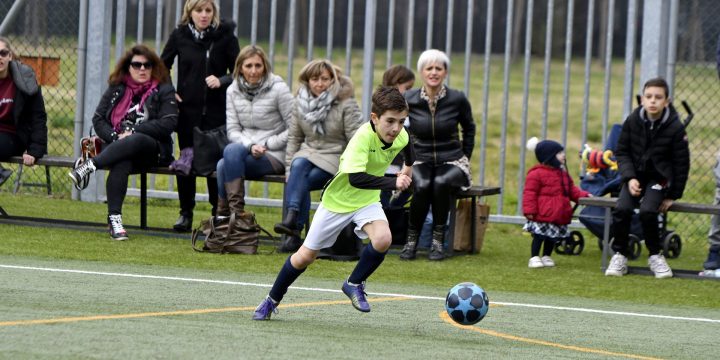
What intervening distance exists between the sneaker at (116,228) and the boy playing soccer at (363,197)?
3972 millimetres

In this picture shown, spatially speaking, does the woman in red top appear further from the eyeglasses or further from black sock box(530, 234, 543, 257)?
the eyeglasses

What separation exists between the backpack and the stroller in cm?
289

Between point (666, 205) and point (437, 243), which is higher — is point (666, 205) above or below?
above

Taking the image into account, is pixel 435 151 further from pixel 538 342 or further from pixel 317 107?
pixel 538 342

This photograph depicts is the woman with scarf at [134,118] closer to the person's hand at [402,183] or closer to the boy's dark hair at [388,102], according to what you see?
the boy's dark hair at [388,102]

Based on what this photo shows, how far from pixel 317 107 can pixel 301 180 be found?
0.62 meters

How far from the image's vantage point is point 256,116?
11812 millimetres

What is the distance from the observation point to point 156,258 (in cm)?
1068

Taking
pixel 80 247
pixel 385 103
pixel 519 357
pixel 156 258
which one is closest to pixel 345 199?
pixel 385 103

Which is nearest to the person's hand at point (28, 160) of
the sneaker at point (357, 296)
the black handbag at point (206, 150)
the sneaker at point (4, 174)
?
the sneaker at point (4, 174)

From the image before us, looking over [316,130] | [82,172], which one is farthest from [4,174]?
[316,130]

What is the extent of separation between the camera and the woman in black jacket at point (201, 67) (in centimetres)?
1227

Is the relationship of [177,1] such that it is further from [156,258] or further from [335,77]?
[156,258]

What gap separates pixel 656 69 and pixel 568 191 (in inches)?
72.9
